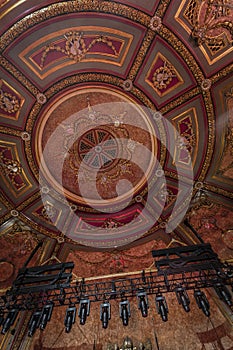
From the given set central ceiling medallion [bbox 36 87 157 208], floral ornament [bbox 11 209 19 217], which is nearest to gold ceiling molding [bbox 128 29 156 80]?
central ceiling medallion [bbox 36 87 157 208]

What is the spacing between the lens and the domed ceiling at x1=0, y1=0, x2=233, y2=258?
608 centimetres

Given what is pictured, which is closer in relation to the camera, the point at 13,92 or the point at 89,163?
the point at 13,92

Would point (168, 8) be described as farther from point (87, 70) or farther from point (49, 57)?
point (49, 57)

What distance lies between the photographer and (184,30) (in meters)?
6.14

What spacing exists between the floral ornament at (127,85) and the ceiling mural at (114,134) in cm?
3

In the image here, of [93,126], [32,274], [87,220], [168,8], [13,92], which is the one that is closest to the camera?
[168,8]

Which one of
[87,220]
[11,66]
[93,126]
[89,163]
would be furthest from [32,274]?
[11,66]

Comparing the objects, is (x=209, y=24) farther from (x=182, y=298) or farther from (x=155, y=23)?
(x=182, y=298)

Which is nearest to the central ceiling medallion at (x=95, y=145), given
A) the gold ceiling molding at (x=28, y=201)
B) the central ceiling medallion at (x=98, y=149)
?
the central ceiling medallion at (x=98, y=149)

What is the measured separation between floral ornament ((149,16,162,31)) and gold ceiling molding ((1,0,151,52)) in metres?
0.10

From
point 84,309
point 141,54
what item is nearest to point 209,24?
point 141,54

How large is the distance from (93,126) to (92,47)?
2247 millimetres

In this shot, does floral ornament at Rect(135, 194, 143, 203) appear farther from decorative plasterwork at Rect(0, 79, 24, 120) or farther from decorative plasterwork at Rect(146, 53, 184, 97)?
decorative plasterwork at Rect(0, 79, 24, 120)

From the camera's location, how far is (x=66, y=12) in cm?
593
